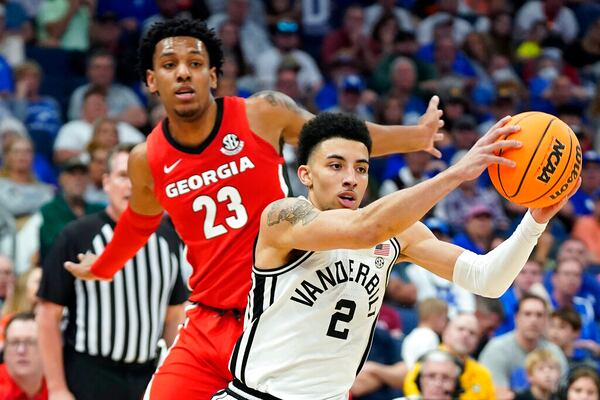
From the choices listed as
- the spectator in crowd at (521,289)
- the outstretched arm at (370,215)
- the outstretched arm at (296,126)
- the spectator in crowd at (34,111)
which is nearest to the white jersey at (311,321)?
the outstretched arm at (370,215)

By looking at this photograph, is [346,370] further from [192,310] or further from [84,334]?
[84,334]

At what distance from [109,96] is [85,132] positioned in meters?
1.01

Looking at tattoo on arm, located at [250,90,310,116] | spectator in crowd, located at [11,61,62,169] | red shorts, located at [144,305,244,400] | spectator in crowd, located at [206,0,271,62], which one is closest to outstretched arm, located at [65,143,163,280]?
tattoo on arm, located at [250,90,310,116]

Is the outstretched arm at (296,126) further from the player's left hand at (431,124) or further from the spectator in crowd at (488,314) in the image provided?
the spectator in crowd at (488,314)

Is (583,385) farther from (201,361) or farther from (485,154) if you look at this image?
(485,154)

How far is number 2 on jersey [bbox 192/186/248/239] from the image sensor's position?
19.0 feet

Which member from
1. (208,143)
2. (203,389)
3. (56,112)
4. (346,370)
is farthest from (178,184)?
(56,112)

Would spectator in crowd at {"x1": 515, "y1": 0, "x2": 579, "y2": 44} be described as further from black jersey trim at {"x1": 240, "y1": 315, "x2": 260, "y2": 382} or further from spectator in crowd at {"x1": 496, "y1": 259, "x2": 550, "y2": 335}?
black jersey trim at {"x1": 240, "y1": 315, "x2": 260, "y2": 382}

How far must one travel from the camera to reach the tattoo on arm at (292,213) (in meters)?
4.84

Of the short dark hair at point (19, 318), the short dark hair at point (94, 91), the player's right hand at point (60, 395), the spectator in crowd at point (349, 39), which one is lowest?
the player's right hand at point (60, 395)

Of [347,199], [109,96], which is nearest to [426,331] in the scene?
[109,96]

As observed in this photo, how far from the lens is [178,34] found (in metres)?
6.06

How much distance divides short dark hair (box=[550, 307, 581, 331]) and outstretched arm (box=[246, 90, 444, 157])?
5.06m

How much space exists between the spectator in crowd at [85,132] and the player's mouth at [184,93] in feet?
19.8
